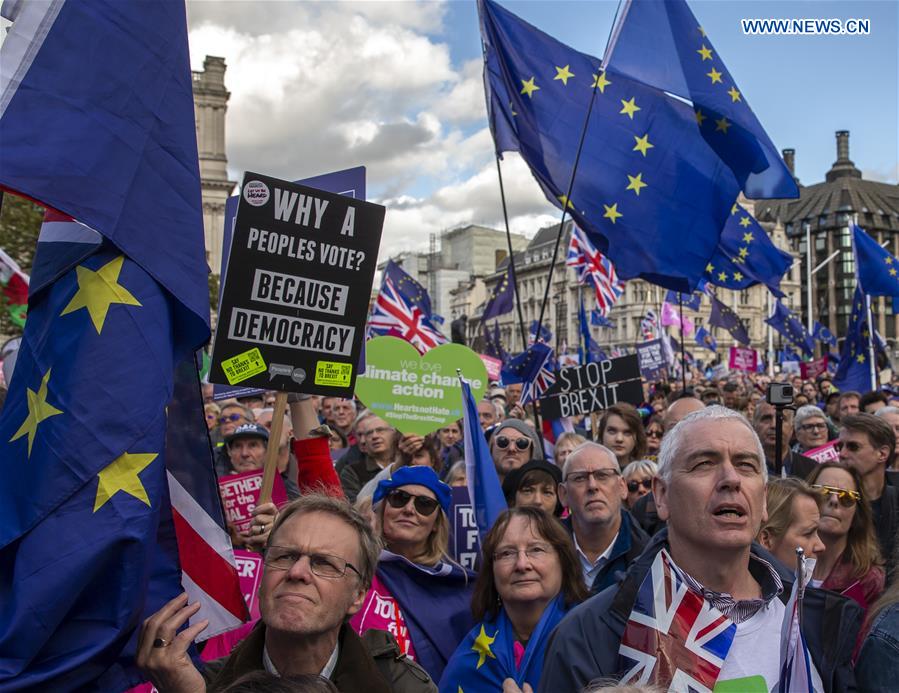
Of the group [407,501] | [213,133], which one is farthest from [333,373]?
[213,133]

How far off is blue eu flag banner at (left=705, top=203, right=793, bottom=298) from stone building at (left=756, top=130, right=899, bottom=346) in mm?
90776

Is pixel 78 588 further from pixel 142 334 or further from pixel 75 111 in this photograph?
pixel 75 111

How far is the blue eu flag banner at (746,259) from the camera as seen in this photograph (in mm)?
11625

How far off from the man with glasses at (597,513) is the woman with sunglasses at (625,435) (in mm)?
2392

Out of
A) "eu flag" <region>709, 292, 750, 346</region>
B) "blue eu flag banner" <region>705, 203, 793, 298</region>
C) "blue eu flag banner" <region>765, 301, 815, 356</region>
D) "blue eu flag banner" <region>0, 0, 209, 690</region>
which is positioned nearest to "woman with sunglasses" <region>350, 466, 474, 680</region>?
"blue eu flag banner" <region>0, 0, 209, 690</region>

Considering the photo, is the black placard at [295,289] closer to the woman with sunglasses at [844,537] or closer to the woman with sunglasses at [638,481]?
the woman with sunglasses at [844,537]

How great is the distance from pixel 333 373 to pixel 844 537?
2.81 meters

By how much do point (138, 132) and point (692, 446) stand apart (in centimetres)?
191

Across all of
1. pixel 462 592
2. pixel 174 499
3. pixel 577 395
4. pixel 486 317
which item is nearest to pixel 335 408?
pixel 577 395

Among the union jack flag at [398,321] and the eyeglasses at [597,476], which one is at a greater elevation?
the union jack flag at [398,321]

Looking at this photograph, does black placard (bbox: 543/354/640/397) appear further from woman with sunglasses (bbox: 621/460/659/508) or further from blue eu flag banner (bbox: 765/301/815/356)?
blue eu flag banner (bbox: 765/301/815/356)

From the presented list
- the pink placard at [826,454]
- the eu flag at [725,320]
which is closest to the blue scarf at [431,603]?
the pink placard at [826,454]

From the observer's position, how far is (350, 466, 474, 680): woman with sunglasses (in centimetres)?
406

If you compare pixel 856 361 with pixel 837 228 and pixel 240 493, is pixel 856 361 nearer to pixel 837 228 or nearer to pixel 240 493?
A: pixel 240 493
